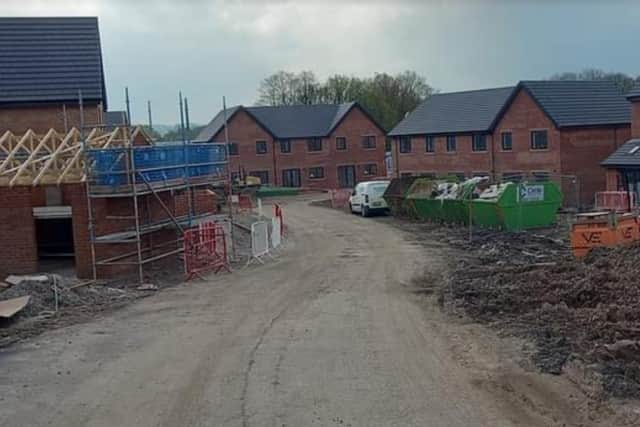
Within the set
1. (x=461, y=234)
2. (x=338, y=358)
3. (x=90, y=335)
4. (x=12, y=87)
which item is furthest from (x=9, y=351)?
(x=461, y=234)

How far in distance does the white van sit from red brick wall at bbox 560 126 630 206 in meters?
10.2

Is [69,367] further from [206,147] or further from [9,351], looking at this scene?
[206,147]

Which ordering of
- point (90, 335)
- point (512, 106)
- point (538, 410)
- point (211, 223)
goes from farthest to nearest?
point (512, 106), point (211, 223), point (90, 335), point (538, 410)

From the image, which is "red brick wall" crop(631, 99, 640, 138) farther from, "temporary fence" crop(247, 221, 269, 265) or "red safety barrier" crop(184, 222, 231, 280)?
"red safety barrier" crop(184, 222, 231, 280)

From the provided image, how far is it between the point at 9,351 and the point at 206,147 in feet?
40.6

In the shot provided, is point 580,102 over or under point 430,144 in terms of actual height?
over

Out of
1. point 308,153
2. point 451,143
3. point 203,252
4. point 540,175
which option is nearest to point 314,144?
point 308,153

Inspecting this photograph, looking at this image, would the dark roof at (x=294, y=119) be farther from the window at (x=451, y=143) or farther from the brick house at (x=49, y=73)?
the brick house at (x=49, y=73)

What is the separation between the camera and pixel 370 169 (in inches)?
2677

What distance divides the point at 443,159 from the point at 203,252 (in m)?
32.4

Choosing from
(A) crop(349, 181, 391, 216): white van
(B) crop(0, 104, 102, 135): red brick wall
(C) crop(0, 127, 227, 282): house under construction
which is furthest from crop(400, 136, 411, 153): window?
(C) crop(0, 127, 227, 282): house under construction

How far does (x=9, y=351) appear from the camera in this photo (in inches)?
534

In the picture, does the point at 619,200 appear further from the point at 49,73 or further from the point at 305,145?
the point at 305,145

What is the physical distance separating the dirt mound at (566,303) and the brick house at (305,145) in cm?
4338
